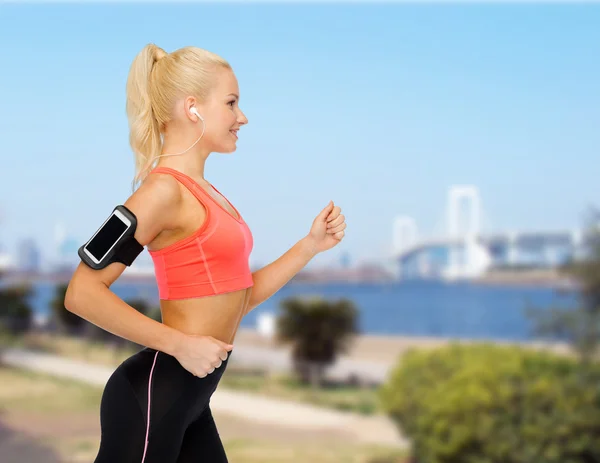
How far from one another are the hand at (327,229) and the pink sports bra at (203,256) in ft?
0.61

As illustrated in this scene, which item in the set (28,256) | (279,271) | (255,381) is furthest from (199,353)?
(28,256)

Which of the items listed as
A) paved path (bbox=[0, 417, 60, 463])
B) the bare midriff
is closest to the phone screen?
the bare midriff

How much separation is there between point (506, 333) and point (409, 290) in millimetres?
10312

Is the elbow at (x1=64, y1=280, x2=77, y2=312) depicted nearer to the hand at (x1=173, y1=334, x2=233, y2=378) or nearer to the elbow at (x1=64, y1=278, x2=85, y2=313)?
the elbow at (x1=64, y1=278, x2=85, y2=313)

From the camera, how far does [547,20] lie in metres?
32.2

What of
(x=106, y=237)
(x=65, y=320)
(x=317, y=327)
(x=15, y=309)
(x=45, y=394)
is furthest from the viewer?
(x=65, y=320)

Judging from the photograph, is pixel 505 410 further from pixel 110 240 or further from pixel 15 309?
pixel 15 309

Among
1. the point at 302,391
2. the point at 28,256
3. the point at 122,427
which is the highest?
the point at 28,256

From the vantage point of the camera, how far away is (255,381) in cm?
1095

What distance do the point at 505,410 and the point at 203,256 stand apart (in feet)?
8.91

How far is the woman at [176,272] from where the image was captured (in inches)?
43.1

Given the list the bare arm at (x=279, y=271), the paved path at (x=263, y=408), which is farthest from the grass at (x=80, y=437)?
the bare arm at (x=279, y=271)

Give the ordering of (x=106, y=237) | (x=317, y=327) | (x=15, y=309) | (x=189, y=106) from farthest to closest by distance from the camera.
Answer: (x=15, y=309), (x=317, y=327), (x=189, y=106), (x=106, y=237)

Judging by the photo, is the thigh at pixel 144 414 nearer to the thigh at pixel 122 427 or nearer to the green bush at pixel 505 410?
the thigh at pixel 122 427
